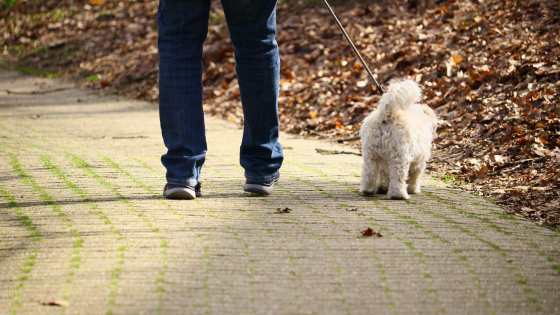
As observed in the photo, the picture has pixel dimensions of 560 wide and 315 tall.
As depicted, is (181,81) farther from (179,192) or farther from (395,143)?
(395,143)

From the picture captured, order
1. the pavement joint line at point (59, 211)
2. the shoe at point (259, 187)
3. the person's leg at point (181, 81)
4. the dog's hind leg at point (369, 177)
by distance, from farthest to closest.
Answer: the dog's hind leg at point (369, 177) → the shoe at point (259, 187) → the person's leg at point (181, 81) → the pavement joint line at point (59, 211)

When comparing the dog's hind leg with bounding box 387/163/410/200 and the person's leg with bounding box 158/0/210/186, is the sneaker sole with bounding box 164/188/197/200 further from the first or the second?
the dog's hind leg with bounding box 387/163/410/200

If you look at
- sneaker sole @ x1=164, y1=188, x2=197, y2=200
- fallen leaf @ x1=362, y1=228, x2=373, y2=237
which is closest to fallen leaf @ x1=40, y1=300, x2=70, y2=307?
sneaker sole @ x1=164, y1=188, x2=197, y2=200

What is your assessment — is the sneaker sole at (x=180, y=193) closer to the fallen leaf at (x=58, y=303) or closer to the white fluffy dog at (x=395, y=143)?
the white fluffy dog at (x=395, y=143)

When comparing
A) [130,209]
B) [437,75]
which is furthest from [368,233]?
[437,75]

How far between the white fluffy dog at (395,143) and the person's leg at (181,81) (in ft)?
4.06

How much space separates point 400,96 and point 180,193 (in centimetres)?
165

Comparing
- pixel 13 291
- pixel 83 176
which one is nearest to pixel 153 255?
pixel 13 291

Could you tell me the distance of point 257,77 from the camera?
3.42 m

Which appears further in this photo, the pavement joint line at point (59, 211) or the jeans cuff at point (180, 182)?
the jeans cuff at point (180, 182)

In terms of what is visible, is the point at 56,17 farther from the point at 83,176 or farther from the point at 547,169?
the point at 547,169

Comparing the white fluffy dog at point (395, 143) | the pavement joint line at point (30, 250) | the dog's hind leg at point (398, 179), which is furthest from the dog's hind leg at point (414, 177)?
the pavement joint line at point (30, 250)

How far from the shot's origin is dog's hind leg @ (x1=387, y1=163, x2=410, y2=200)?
11.8ft

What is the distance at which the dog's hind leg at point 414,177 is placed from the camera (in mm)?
3818
